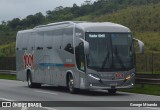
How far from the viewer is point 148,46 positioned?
2589 inches

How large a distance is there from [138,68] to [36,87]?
49.7 feet

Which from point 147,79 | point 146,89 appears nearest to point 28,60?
point 146,89

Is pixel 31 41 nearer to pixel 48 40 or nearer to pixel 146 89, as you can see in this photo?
pixel 48 40

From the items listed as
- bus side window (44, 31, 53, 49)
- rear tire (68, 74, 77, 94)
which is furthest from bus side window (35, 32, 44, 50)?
rear tire (68, 74, 77, 94)

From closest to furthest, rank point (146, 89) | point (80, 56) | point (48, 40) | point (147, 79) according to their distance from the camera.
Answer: point (80, 56) → point (147, 79) → point (146, 89) → point (48, 40)

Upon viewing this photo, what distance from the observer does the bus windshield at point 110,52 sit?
79.8 feet

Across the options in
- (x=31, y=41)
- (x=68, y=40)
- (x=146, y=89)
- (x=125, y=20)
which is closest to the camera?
(x=68, y=40)

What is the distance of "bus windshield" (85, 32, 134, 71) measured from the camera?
24.3 m

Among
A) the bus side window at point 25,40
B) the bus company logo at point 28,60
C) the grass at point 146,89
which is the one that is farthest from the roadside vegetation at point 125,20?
the bus side window at point 25,40

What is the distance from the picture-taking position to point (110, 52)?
24.5 meters

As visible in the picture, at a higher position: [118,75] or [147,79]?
[118,75]

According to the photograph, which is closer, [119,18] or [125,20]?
[125,20]

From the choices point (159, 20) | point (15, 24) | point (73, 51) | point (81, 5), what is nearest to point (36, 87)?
point (73, 51)

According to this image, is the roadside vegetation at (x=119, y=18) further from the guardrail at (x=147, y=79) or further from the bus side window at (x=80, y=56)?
the bus side window at (x=80, y=56)
